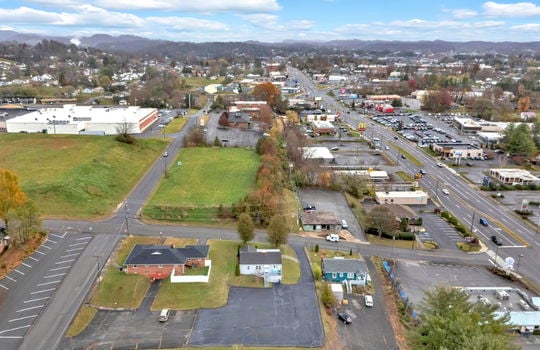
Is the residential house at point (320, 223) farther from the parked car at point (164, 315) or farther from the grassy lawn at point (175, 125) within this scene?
the grassy lawn at point (175, 125)

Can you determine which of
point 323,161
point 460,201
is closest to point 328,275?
point 460,201

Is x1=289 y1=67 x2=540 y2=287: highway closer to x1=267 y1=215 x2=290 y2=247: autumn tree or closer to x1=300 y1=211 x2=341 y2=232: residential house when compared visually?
x1=300 y1=211 x2=341 y2=232: residential house

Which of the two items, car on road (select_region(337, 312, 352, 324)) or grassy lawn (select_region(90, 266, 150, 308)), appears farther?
grassy lawn (select_region(90, 266, 150, 308))

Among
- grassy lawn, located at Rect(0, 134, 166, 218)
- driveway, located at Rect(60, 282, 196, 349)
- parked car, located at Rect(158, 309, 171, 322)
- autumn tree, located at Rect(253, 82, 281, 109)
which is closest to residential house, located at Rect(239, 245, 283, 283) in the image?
driveway, located at Rect(60, 282, 196, 349)

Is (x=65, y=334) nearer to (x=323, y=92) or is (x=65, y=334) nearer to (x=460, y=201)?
(x=460, y=201)

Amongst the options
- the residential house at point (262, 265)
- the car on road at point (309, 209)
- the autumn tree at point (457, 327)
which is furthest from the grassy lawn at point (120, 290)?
the car on road at point (309, 209)
